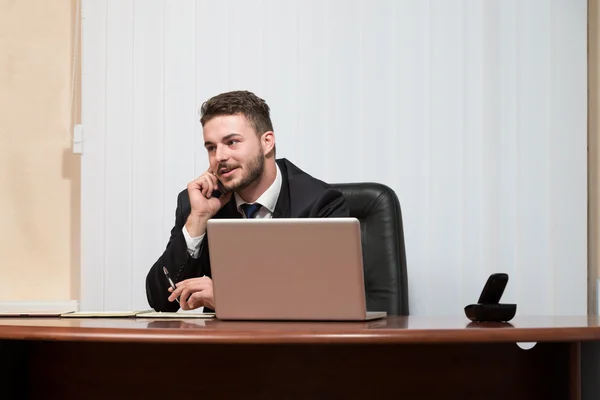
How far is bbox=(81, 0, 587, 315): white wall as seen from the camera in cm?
283

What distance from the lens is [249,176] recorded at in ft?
7.97

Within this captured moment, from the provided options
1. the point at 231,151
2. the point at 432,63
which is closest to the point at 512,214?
the point at 432,63

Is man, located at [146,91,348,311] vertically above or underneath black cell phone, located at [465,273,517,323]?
above

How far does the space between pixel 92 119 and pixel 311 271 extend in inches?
72.8

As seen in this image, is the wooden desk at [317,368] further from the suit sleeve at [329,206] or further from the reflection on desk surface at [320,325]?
the suit sleeve at [329,206]

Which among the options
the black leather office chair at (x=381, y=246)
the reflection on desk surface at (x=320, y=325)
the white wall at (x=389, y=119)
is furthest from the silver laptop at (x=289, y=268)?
the white wall at (x=389, y=119)

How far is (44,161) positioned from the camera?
122 inches

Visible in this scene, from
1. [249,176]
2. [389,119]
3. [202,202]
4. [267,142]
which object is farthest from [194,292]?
[389,119]

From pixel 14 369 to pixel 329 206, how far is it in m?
1.06

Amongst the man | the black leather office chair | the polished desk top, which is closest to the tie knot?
the man

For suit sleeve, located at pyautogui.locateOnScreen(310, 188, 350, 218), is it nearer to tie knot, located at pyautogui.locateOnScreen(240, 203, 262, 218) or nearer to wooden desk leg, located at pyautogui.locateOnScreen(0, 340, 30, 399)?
tie knot, located at pyautogui.locateOnScreen(240, 203, 262, 218)

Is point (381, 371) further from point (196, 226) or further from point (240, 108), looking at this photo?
point (240, 108)

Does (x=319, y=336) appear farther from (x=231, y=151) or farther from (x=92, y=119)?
(x=92, y=119)

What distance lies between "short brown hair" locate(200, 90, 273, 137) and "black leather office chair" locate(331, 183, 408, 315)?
0.38 metres
